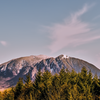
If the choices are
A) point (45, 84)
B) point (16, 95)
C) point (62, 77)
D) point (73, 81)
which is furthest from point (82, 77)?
point (16, 95)

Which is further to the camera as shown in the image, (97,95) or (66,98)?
(97,95)

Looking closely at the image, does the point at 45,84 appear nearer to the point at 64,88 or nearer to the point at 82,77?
the point at 64,88

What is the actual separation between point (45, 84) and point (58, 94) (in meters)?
9.84

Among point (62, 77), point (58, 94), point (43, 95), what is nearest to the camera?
point (58, 94)

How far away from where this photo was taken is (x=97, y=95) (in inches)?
1790

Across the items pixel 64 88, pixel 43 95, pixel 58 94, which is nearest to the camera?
pixel 58 94

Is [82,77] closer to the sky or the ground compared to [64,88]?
closer to the sky

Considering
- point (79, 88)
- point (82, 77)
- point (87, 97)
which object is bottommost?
point (87, 97)

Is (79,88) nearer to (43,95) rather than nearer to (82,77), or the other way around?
(82,77)

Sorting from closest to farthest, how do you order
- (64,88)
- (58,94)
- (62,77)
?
(58,94) → (64,88) → (62,77)

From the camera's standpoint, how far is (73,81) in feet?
156

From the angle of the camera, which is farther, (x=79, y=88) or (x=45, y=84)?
(x=45, y=84)

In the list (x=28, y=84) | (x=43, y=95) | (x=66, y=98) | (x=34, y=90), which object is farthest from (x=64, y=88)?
(x=28, y=84)

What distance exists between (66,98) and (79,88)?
21.4ft
